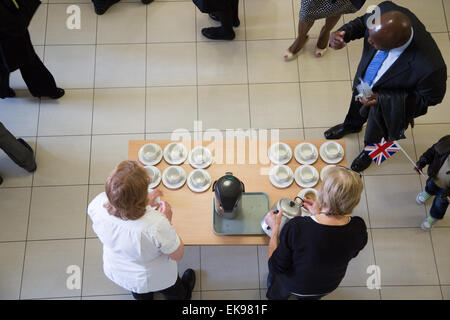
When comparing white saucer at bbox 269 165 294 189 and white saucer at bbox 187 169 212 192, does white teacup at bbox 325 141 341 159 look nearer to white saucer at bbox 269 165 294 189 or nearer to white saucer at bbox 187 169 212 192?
white saucer at bbox 269 165 294 189

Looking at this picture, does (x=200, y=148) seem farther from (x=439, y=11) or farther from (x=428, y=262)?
(x=439, y=11)

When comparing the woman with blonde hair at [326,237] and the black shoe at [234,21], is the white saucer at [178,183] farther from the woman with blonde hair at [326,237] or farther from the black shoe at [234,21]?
the black shoe at [234,21]

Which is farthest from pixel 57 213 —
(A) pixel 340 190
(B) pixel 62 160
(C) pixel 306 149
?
(A) pixel 340 190

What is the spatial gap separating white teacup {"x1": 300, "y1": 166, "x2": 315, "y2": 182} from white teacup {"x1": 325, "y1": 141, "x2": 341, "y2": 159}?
0.17m

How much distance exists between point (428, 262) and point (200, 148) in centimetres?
208

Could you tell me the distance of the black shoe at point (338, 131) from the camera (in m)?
3.02

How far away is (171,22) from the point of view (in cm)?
354

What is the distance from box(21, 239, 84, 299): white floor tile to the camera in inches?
105

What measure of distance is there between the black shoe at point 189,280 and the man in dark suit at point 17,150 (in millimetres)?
1648

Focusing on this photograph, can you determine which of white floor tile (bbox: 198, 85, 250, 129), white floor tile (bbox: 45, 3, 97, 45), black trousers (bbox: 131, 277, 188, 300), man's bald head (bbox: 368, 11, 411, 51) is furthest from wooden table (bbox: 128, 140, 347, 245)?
white floor tile (bbox: 45, 3, 97, 45)

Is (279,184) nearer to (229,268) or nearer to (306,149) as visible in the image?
(306,149)

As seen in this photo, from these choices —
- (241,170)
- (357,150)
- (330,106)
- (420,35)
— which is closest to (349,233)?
(241,170)

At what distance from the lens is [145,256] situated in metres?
1.67

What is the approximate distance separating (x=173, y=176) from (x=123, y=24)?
215cm
